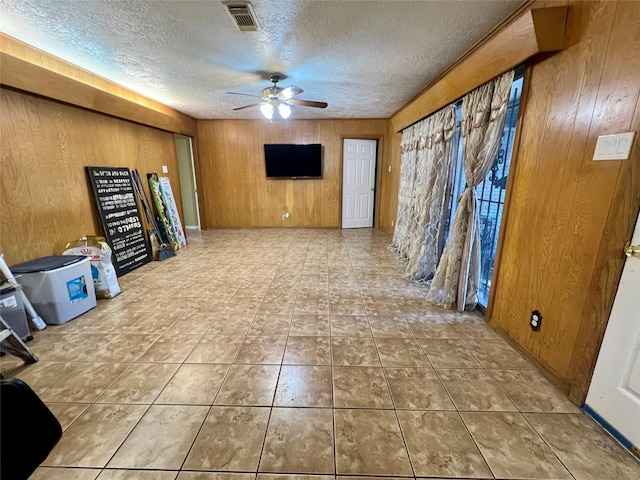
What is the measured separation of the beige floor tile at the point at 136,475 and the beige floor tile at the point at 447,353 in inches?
62.6

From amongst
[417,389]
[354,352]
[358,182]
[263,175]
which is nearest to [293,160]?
[263,175]

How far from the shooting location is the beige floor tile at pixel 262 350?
1879 millimetres

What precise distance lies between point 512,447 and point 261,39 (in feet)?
10.4

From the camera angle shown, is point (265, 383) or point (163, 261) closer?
point (265, 383)

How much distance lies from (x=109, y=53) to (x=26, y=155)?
122 cm

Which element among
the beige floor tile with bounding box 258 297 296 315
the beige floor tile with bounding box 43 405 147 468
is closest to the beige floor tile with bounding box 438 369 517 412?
the beige floor tile with bounding box 258 297 296 315

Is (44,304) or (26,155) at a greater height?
(26,155)

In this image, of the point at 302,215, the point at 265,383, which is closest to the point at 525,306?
the point at 265,383

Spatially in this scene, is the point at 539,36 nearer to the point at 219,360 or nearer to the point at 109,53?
the point at 219,360

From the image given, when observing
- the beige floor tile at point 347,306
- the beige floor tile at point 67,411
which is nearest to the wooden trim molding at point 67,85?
the beige floor tile at point 67,411

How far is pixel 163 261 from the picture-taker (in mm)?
3994

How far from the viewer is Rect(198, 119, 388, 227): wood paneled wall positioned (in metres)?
5.74

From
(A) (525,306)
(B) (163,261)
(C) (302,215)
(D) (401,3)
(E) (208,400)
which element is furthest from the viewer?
(C) (302,215)

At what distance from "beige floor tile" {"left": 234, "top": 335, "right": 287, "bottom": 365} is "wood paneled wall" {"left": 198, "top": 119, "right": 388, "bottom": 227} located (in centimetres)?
430
